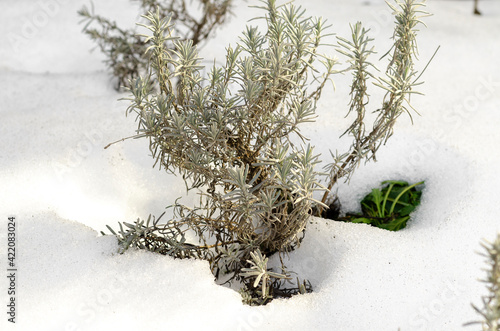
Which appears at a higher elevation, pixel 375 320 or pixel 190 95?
pixel 190 95

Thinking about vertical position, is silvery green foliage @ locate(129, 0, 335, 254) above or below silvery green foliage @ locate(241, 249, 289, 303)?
A: above

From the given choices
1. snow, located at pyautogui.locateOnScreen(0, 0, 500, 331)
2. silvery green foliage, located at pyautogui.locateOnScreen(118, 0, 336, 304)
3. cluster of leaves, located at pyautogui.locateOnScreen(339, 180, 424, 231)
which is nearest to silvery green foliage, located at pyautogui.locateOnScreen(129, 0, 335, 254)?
silvery green foliage, located at pyautogui.locateOnScreen(118, 0, 336, 304)

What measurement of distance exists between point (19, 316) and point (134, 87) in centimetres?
66

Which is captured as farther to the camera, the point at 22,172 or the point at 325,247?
the point at 22,172

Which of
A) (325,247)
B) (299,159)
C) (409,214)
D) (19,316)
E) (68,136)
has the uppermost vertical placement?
(299,159)

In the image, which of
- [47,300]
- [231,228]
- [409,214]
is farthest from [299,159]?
[47,300]

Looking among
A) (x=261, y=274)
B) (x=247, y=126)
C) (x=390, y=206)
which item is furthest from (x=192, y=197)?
(x=390, y=206)

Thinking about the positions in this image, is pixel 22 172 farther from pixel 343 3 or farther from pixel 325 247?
pixel 343 3

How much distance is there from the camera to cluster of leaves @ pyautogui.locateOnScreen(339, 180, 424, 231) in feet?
5.83

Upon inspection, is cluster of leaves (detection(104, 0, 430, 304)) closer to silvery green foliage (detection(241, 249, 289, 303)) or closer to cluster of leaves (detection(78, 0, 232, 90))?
silvery green foliage (detection(241, 249, 289, 303))

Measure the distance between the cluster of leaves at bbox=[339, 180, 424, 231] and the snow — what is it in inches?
1.4

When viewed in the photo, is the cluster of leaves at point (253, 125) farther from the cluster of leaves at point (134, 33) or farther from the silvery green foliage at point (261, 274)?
the cluster of leaves at point (134, 33)

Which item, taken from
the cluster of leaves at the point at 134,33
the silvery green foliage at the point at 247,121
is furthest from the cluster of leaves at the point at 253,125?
the cluster of leaves at the point at 134,33

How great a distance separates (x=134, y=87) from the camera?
1387 millimetres
